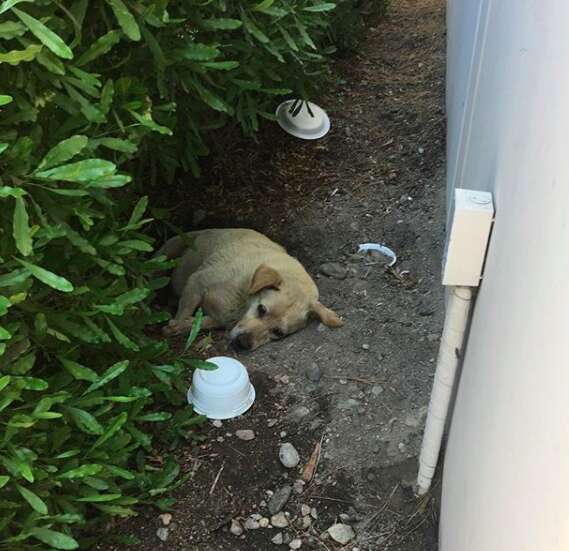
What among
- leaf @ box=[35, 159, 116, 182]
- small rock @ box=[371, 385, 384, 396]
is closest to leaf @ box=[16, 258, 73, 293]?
leaf @ box=[35, 159, 116, 182]

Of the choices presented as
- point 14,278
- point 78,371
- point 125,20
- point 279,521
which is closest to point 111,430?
point 78,371

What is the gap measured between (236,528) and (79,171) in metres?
1.63

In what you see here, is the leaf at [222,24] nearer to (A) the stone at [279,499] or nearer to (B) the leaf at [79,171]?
(B) the leaf at [79,171]

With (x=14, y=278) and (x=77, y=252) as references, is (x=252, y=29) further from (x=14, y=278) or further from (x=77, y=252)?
(x=14, y=278)

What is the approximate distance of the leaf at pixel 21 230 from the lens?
1748 mm

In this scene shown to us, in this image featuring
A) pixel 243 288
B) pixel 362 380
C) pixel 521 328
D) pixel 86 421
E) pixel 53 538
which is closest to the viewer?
pixel 521 328

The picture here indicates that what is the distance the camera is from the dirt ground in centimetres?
276

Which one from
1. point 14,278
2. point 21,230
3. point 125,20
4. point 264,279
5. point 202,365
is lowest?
point 264,279

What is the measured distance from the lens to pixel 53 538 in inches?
81.0

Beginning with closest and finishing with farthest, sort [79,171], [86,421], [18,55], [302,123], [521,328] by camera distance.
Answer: [521,328], [18,55], [79,171], [86,421], [302,123]

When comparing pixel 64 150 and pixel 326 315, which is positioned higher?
pixel 64 150

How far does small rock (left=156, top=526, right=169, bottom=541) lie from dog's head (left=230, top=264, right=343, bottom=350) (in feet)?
4.17

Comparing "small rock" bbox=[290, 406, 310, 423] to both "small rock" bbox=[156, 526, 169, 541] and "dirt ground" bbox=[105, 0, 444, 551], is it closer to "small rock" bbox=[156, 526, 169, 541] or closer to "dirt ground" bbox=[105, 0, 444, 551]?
"dirt ground" bbox=[105, 0, 444, 551]

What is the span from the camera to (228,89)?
3.30m
